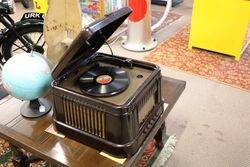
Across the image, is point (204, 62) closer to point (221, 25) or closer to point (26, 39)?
point (221, 25)

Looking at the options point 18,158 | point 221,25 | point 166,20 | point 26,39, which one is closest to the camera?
point 18,158

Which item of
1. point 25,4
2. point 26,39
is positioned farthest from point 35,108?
point 25,4

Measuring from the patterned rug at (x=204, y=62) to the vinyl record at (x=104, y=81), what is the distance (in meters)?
1.62

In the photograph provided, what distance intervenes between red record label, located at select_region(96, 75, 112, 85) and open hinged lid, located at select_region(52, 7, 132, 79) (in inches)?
4.8

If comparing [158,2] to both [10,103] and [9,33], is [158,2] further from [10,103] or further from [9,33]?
[10,103]

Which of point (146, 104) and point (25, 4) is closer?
point (146, 104)

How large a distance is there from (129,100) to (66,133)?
31cm

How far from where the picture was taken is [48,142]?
1061mm

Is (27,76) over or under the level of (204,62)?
over

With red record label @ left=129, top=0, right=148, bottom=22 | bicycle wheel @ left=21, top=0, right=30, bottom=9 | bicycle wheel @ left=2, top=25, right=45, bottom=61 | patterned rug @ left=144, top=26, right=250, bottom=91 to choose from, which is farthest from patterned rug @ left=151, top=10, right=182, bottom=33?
bicycle wheel @ left=21, top=0, right=30, bottom=9

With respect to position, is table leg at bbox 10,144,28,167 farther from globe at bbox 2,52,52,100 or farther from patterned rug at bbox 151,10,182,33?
patterned rug at bbox 151,10,182,33

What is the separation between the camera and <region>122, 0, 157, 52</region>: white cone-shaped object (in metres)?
2.81

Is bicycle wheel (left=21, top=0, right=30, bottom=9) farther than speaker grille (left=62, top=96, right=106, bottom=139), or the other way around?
bicycle wheel (left=21, top=0, right=30, bottom=9)

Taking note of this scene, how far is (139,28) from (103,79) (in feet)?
6.47
